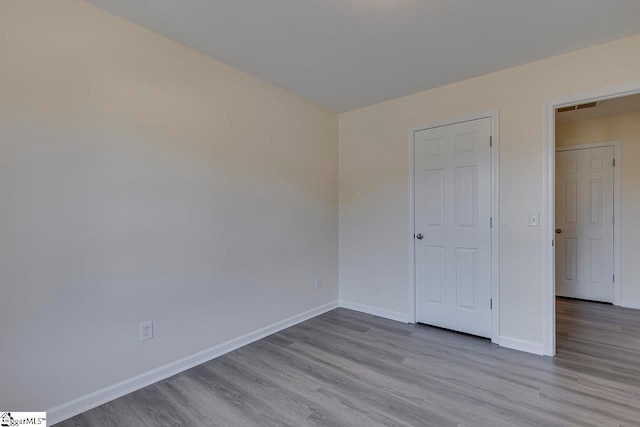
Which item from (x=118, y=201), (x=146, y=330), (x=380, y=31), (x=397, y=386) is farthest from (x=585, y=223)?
(x=118, y=201)

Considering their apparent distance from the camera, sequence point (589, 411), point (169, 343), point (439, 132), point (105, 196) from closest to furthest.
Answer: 1. point (589, 411)
2. point (105, 196)
3. point (169, 343)
4. point (439, 132)

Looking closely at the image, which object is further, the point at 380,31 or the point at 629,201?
the point at 629,201

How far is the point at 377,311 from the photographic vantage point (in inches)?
135

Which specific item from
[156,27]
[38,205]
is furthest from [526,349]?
[156,27]

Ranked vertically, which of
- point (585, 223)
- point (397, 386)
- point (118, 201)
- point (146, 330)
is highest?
point (118, 201)

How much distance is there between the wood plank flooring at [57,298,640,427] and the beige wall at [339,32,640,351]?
0.46 metres

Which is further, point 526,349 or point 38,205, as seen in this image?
point 526,349

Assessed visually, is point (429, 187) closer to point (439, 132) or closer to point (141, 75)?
point (439, 132)

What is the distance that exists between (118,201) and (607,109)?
5.14m

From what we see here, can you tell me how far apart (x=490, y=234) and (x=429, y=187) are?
73 centimetres

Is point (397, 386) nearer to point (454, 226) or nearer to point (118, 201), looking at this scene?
point (454, 226)

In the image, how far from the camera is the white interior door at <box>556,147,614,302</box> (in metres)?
3.75

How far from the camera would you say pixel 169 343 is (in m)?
2.17

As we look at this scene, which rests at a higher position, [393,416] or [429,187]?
[429,187]
